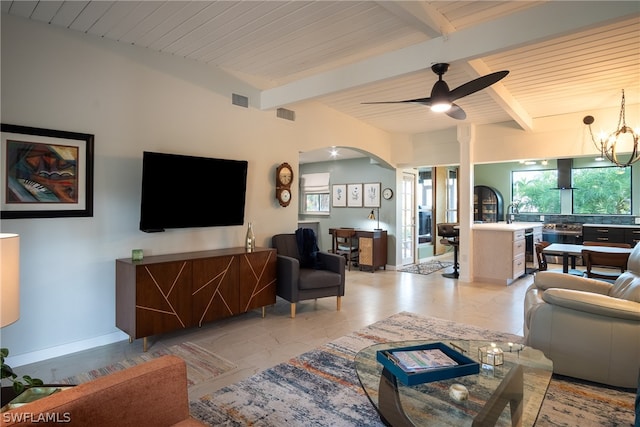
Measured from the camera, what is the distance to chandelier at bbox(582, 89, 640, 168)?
14.9 ft

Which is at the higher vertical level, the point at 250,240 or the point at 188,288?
the point at 250,240

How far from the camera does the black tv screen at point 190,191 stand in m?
3.34

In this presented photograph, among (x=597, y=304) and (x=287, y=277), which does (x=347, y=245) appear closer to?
(x=287, y=277)

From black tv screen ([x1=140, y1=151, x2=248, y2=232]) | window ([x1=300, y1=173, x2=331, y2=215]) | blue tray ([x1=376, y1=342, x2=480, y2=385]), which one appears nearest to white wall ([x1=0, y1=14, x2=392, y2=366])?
black tv screen ([x1=140, y1=151, x2=248, y2=232])

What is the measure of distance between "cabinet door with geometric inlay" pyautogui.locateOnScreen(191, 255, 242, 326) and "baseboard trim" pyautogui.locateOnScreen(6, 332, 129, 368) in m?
0.76

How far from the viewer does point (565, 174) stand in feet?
26.9

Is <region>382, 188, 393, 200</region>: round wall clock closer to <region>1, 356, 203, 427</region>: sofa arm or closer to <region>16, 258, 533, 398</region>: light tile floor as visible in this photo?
<region>16, 258, 533, 398</region>: light tile floor

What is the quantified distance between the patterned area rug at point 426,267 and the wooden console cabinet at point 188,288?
150 inches

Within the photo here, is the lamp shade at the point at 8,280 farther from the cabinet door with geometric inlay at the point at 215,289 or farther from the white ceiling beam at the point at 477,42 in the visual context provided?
the white ceiling beam at the point at 477,42

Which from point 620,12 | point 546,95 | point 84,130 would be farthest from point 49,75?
point 546,95

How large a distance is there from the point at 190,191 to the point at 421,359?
2.73 meters

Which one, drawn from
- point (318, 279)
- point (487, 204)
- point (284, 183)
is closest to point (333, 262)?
point (318, 279)

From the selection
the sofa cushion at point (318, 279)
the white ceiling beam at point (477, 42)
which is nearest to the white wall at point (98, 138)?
the sofa cushion at point (318, 279)

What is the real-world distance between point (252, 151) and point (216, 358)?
2471mm
